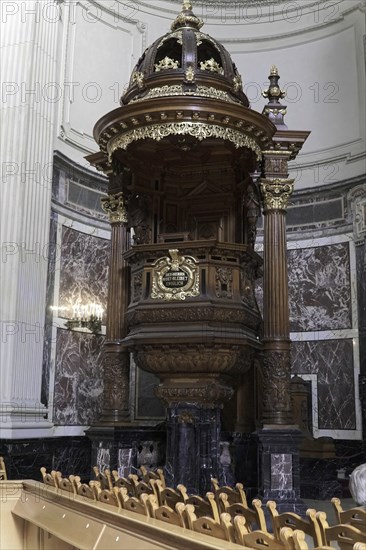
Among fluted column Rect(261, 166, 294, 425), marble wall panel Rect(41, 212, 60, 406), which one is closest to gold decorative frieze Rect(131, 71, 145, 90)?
fluted column Rect(261, 166, 294, 425)

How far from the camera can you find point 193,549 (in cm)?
244

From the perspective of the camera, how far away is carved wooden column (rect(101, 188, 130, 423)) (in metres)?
6.32

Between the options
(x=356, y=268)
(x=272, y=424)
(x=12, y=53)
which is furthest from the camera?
(x=356, y=268)

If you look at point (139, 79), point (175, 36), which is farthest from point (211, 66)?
point (139, 79)

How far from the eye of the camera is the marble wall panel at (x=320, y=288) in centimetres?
854

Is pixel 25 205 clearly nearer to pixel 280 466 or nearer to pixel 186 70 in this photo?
pixel 186 70

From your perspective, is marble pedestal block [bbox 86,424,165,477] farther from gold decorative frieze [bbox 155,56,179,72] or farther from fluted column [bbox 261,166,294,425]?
gold decorative frieze [bbox 155,56,179,72]

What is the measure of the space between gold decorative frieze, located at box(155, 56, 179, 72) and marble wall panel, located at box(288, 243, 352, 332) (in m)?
3.62

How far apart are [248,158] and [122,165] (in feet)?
4.34

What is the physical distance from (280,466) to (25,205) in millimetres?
4120

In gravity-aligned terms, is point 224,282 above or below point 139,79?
below

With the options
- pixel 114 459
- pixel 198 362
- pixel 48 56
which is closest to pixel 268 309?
pixel 198 362

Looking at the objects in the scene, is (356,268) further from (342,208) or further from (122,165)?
(122,165)

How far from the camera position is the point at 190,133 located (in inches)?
225
